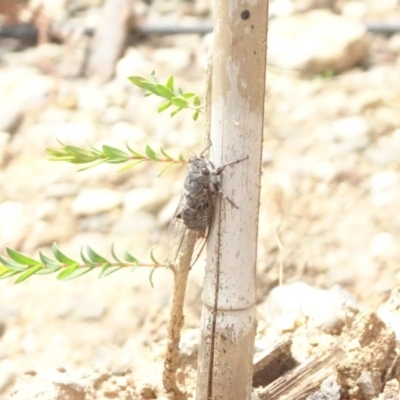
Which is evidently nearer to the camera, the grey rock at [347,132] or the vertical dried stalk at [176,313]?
the vertical dried stalk at [176,313]

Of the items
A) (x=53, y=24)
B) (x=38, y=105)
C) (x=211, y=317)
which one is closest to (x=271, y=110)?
(x=38, y=105)

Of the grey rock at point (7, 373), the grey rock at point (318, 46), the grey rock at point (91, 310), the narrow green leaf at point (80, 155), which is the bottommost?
the grey rock at point (7, 373)

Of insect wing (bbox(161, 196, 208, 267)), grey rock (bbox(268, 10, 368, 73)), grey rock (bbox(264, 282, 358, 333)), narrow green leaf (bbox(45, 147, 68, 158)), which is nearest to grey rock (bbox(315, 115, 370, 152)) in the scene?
grey rock (bbox(268, 10, 368, 73))

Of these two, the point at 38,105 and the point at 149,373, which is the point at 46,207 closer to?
the point at 38,105

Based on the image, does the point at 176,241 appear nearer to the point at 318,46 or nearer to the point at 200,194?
the point at 200,194

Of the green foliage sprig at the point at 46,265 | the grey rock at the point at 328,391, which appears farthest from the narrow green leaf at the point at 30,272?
the grey rock at the point at 328,391

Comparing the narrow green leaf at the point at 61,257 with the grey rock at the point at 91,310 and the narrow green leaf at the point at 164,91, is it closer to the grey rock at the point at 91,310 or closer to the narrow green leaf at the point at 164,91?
the narrow green leaf at the point at 164,91
